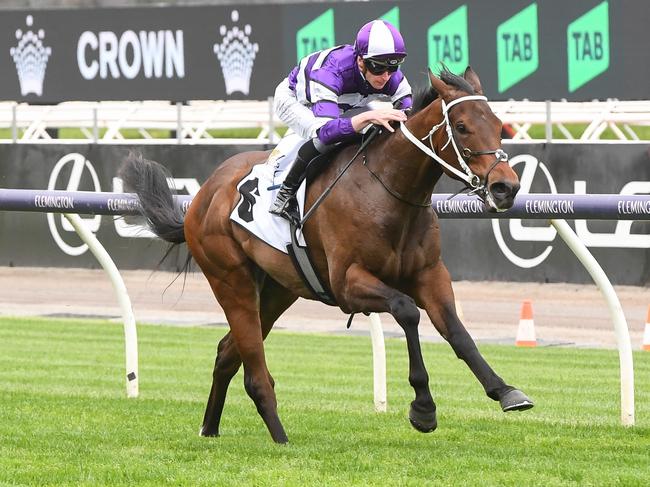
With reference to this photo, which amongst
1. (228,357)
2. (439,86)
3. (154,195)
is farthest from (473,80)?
(154,195)

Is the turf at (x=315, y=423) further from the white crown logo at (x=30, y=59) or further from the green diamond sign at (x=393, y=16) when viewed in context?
the white crown logo at (x=30, y=59)

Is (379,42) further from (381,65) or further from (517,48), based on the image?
(517,48)

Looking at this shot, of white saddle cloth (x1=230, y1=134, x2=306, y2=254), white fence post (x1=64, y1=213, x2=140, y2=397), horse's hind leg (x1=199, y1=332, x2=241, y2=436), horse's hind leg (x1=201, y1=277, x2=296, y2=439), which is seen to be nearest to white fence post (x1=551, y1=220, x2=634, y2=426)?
white saddle cloth (x1=230, y1=134, x2=306, y2=254)

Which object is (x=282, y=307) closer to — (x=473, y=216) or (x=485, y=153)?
(x=473, y=216)

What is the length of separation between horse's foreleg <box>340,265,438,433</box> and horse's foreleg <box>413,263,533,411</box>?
124mm

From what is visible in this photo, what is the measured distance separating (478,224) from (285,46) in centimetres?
432

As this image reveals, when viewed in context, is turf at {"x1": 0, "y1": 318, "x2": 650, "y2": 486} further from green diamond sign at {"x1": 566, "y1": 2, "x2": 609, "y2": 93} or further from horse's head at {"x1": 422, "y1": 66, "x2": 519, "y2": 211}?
green diamond sign at {"x1": 566, "y1": 2, "x2": 609, "y2": 93}

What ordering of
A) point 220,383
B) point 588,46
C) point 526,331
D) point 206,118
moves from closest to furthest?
point 220,383, point 526,331, point 588,46, point 206,118

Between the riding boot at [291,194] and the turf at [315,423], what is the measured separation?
105 cm

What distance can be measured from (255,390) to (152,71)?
1376cm

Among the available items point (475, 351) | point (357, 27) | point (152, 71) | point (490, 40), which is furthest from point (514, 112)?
point (475, 351)

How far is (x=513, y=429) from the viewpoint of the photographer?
285 inches

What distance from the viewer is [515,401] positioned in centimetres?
578

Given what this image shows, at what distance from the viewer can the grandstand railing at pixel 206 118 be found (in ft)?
55.8
